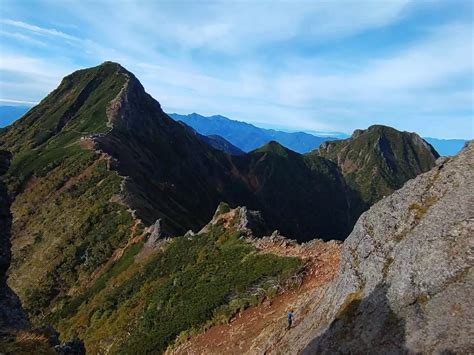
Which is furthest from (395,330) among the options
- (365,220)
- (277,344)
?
(277,344)

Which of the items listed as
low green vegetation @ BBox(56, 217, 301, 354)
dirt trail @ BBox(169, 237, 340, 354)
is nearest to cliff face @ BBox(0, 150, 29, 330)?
dirt trail @ BBox(169, 237, 340, 354)

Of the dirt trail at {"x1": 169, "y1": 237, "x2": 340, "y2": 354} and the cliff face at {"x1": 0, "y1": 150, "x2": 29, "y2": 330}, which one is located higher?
the cliff face at {"x1": 0, "y1": 150, "x2": 29, "y2": 330}

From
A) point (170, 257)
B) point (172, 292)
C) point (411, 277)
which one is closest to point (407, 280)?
point (411, 277)

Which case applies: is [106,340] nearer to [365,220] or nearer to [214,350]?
[214,350]

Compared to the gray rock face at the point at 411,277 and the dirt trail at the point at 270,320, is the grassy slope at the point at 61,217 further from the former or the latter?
the gray rock face at the point at 411,277

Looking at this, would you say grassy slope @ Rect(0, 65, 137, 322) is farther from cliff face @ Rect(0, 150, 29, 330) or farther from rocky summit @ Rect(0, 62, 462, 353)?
cliff face @ Rect(0, 150, 29, 330)
